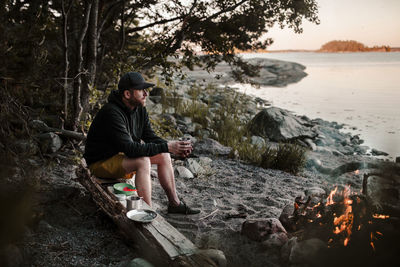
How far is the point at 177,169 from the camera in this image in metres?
5.10

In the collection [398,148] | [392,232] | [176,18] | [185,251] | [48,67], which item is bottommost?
[398,148]

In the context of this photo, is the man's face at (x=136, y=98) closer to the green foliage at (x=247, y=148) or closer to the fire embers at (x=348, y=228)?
the fire embers at (x=348, y=228)

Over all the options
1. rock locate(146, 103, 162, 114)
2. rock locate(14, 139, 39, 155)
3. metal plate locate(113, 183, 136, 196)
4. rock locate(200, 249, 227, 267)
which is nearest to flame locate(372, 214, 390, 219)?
rock locate(200, 249, 227, 267)

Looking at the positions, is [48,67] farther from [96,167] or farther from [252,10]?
[252,10]

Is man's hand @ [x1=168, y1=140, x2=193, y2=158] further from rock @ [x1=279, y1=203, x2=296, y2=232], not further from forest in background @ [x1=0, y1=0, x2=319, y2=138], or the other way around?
forest in background @ [x1=0, y1=0, x2=319, y2=138]

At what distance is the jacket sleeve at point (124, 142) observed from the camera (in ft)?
11.3

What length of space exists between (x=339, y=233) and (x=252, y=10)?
4815 millimetres

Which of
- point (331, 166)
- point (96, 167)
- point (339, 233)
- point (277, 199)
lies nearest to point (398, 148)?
point (331, 166)

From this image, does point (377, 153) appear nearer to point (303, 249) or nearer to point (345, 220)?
point (345, 220)

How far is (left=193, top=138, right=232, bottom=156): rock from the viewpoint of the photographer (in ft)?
20.5

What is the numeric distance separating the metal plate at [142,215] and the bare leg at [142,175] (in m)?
0.44

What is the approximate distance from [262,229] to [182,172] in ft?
7.02

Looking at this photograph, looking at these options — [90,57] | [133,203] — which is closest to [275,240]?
[133,203]

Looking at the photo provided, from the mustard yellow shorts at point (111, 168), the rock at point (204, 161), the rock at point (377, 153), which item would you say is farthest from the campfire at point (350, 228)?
the rock at point (377, 153)
